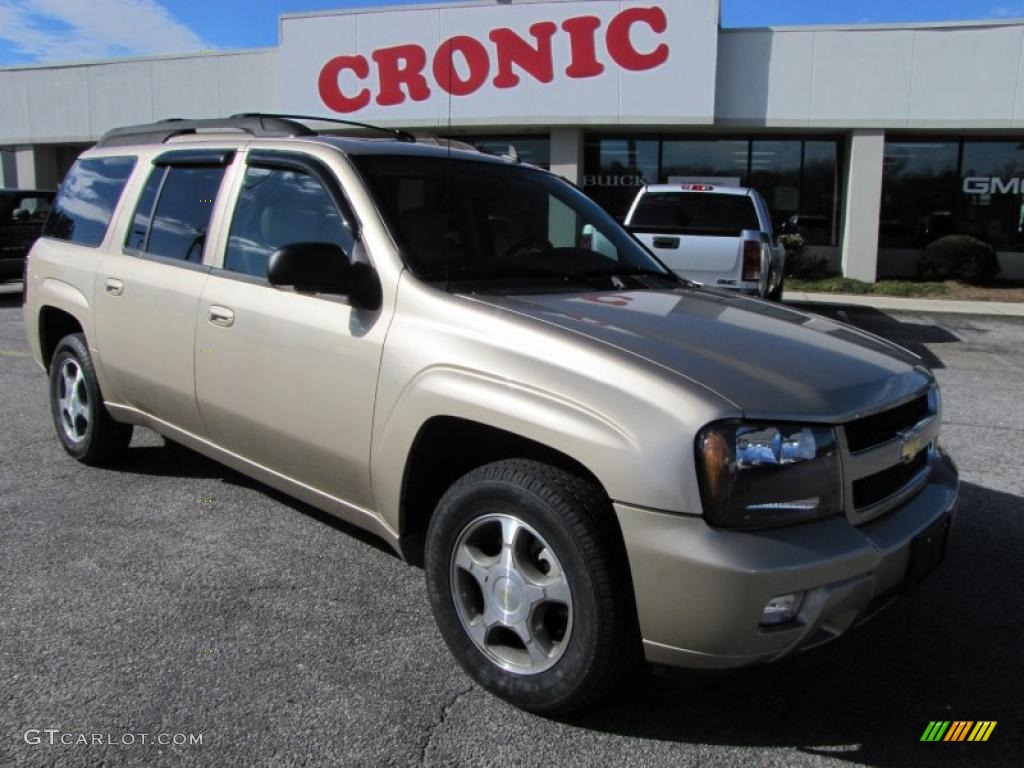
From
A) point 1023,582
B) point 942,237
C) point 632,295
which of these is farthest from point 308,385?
point 942,237

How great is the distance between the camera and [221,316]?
3744 millimetres

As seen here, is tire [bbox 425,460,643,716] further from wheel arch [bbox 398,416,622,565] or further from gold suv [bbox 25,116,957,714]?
wheel arch [bbox 398,416,622,565]

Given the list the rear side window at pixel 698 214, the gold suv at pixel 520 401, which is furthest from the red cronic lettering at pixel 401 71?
the gold suv at pixel 520 401

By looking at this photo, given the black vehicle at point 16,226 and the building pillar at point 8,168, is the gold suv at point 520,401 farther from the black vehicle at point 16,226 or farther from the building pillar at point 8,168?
the building pillar at point 8,168

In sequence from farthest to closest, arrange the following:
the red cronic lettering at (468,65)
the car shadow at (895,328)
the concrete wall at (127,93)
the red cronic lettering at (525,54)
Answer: the concrete wall at (127,93) < the red cronic lettering at (468,65) < the red cronic lettering at (525,54) < the car shadow at (895,328)

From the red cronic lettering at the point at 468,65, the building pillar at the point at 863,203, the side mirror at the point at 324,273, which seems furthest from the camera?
the red cronic lettering at the point at 468,65

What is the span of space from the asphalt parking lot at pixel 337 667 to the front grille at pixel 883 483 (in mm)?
679

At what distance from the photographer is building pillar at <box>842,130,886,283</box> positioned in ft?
57.6

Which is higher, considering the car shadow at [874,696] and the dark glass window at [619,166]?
the dark glass window at [619,166]

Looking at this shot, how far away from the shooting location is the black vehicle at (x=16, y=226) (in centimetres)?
1352

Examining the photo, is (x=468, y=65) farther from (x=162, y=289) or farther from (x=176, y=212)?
(x=162, y=289)

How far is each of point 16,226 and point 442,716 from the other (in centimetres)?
1392

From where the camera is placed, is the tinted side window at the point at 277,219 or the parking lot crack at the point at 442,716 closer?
the parking lot crack at the point at 442,716

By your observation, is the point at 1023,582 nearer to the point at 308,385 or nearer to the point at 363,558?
the point at 363,558
